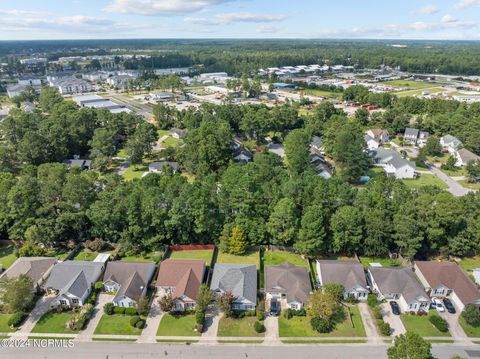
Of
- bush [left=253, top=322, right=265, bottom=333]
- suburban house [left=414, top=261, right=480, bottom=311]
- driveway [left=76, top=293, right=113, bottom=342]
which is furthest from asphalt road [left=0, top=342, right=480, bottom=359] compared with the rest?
suburban house [left=414, top=261, right=480, bottom=311]

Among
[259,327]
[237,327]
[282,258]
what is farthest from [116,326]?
[282,258]

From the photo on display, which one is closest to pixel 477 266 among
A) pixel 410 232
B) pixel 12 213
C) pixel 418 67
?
pixel 410 232

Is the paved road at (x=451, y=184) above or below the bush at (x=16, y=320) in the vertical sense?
below

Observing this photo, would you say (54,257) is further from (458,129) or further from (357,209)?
(458,129)

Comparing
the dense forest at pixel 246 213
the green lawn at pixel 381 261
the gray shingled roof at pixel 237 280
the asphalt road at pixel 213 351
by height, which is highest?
the dense forest at pixel 246 213

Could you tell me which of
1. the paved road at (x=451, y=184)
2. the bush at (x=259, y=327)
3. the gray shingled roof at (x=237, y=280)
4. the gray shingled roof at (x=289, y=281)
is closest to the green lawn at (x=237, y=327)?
the bush at (x=259, y=327)

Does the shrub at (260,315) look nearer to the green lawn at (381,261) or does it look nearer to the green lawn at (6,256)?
the green lawn at (381,261)
